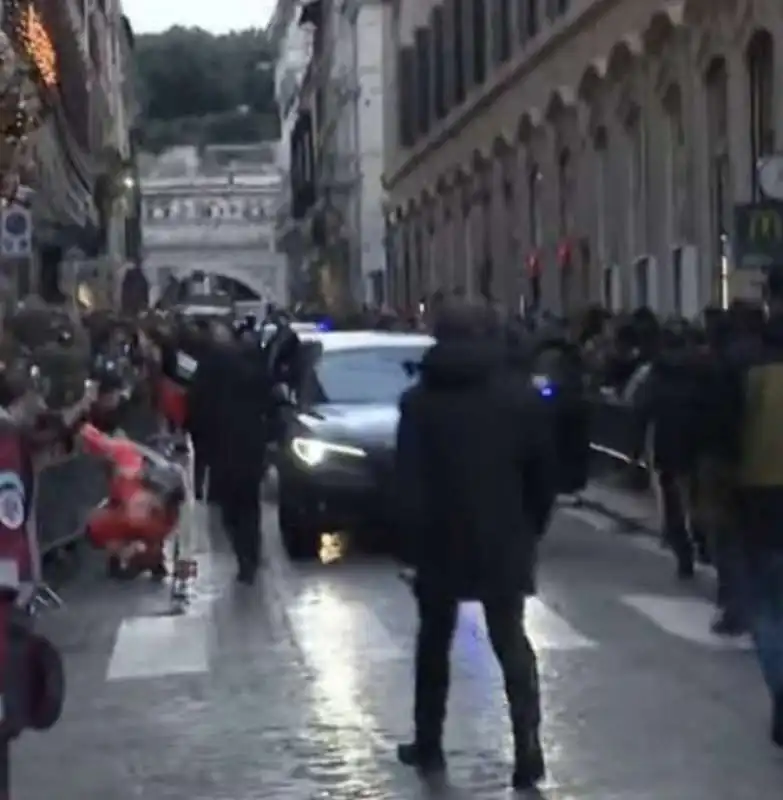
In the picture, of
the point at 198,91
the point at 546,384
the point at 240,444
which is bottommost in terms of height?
the point at 240,444

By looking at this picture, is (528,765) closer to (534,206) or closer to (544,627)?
(544,627)

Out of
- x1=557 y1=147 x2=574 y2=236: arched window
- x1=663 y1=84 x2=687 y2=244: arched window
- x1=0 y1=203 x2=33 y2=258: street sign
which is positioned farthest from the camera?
x1=557 y1=147 x2=574 y2=236: arched window

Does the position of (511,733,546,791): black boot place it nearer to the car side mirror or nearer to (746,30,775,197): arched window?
the car side mirror

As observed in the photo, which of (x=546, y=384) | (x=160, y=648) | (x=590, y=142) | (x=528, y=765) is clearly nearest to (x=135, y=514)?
(x=160, y=648)

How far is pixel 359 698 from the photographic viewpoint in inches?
521

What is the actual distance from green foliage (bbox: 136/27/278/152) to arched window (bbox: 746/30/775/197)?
156002 mm

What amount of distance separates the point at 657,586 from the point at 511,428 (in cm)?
855

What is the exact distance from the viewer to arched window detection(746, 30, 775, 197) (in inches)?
1315

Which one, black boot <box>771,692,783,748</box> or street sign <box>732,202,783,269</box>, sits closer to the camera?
black boot <box>771,692,783,748</box>

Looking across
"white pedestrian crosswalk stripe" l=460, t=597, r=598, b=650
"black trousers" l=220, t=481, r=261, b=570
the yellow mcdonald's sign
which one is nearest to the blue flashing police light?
the yellow mcdonald's sign

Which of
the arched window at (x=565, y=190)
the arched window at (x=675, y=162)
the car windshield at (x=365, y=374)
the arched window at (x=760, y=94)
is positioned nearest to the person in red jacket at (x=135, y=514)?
the car windshield at (x=365, y=374)

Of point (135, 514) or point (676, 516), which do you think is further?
point (135, 514)

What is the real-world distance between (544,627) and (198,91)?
17942 cm

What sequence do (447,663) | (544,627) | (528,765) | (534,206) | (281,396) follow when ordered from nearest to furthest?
(528,765), (447,663), (544,627), (281,396), (534,206)
